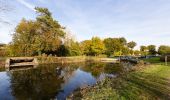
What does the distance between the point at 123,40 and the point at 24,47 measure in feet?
292

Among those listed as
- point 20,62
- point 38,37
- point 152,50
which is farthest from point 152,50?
point 20,62

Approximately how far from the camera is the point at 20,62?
4088cm

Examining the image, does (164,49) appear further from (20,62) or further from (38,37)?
(20,62)

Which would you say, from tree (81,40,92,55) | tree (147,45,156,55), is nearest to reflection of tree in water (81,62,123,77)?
tree (81,40,92,55)

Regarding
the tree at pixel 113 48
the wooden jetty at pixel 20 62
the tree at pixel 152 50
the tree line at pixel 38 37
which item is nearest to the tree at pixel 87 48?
the tree line at pixel 38 37

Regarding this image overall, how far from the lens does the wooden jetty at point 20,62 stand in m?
35.8

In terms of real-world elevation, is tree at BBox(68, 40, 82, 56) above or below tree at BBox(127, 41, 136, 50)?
below

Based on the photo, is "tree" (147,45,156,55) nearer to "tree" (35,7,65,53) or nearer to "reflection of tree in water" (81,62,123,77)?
"tree" (35,7,65,53)

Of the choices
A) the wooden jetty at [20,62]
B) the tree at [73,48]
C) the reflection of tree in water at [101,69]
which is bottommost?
the reflection of tree in water at [101,69]

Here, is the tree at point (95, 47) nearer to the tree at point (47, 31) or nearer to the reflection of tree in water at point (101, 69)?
the tree at point (47, 31)

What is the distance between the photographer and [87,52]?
85.3m

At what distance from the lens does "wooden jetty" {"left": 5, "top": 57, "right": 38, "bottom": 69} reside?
35.8 meters

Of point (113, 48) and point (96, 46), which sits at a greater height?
point (113, 48)

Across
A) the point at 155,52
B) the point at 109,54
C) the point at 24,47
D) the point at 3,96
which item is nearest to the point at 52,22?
the point at 24,47
